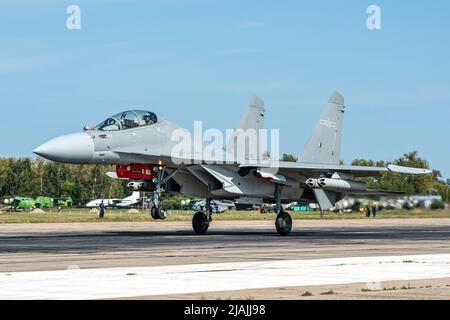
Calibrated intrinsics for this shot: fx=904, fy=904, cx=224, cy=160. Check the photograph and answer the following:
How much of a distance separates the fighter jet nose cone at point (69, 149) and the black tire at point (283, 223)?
8272 mm

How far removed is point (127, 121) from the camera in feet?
105

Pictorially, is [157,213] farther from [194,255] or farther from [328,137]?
[328,137]

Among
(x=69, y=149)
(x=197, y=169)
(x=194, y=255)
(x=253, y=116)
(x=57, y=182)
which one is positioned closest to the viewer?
(x=194, y=255)

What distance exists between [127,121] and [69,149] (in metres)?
2.69

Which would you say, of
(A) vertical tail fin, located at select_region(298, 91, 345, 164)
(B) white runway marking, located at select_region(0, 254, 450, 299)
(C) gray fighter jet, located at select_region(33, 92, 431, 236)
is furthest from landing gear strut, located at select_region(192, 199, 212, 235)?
(B) white runway marking, located at select_region(0, 254, 450, 299)

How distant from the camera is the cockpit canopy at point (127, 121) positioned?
3159 centimetres

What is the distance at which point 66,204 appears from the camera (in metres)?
125

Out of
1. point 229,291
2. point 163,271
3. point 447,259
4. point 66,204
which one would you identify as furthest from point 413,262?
point 66,204

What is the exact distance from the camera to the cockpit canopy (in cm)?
3159

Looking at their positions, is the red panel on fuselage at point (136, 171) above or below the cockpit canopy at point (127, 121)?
below

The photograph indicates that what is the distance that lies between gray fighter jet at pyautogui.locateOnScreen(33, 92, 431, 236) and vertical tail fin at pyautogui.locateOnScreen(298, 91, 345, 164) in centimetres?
49

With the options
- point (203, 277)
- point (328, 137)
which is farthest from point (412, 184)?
point (203, 277)

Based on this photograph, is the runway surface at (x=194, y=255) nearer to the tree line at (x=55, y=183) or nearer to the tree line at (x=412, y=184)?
the tree line at (x=412, y=184)

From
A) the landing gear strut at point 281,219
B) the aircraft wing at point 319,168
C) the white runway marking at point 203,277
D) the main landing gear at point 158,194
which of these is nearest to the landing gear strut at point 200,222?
the main landing gear at point 158,194
